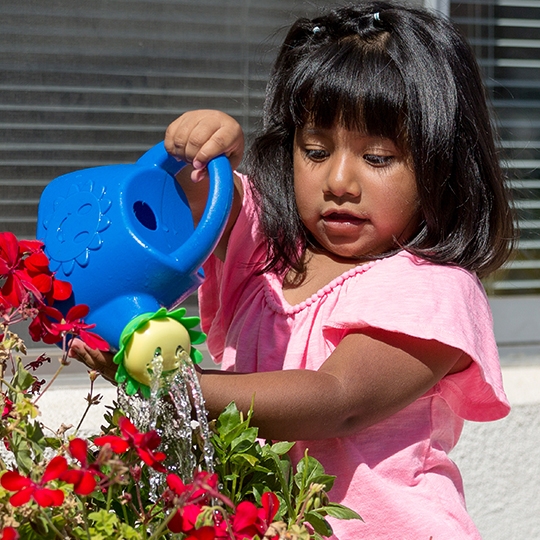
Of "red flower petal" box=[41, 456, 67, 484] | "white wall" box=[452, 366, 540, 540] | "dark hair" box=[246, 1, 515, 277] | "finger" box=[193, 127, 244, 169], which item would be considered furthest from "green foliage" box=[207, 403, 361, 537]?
"white wall" box=[452, 366, 540, 540]

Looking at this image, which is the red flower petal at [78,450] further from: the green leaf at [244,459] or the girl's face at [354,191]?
the girl's face at [354,191]

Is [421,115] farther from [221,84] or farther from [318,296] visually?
[221,84]

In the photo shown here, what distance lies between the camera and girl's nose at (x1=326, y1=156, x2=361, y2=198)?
1.17 m

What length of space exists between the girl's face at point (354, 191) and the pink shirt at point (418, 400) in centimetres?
4

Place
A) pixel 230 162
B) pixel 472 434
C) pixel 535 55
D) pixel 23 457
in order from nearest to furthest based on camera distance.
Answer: pixel 23 457, pixel 230 162, pixel 472 434, pixel 535 55

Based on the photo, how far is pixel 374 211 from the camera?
1192 millimetres

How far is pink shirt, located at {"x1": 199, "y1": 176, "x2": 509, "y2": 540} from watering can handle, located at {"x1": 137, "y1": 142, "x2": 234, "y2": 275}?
10.0 inches

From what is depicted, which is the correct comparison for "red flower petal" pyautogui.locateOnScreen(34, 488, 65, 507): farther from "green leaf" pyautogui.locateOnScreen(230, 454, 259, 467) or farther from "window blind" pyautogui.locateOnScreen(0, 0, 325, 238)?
"window blind" pyautogui.locateOnScreen(0, 0, 325, 238)

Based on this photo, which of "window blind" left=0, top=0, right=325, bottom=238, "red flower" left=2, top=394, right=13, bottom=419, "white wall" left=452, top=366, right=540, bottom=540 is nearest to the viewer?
"red flower" left=2, top=394, right=13, bottom=419

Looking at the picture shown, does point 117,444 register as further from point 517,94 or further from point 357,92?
point 517,94

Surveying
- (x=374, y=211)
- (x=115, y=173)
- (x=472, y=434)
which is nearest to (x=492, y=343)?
(x=374, y=211)

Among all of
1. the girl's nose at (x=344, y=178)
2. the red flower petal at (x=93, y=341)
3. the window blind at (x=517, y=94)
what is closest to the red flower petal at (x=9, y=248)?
the red flower petal at (x=93, y=341)

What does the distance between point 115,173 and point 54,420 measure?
38.4 inches

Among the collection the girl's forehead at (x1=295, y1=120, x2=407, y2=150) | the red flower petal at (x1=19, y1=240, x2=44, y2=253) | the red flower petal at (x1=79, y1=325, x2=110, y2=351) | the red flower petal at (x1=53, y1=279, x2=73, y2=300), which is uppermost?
the girl's forehead at (x1=295, y1=120, x2=407, y2=150)
